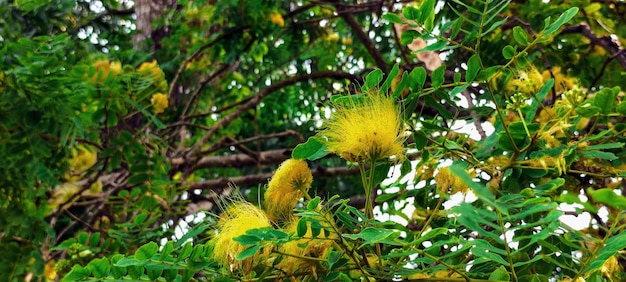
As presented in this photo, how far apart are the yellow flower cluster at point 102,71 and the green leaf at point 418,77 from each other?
3.91 ft

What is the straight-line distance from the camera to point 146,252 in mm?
859

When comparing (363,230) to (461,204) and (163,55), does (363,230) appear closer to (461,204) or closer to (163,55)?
(461,204)

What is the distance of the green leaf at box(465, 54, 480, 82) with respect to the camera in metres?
0.87

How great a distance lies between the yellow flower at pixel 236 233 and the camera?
0.83 m

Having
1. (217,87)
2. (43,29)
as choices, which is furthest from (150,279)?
(217,87)

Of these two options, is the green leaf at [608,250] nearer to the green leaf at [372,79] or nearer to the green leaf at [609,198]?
the green leaf at [609,198]

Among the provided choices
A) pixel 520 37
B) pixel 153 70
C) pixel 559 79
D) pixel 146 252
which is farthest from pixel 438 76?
pixel 153 70

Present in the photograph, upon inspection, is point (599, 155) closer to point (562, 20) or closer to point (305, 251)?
point (562, 20)

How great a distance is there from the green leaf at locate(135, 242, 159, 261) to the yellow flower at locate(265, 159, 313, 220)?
159 mm

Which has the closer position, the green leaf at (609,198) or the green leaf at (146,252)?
the green leaf at (609,198)

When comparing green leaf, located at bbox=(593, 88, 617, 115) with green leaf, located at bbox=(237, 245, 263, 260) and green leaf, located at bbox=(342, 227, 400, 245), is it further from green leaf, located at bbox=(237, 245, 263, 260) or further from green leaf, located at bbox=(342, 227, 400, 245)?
green leaf, located at bbox=(237, 245, 263, 260)

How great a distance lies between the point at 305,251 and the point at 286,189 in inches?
4.5

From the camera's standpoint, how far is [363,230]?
2.42 feet

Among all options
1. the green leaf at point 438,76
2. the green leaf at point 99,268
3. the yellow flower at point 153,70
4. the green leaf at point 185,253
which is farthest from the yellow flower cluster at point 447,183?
the yellow flower at point 153,70
